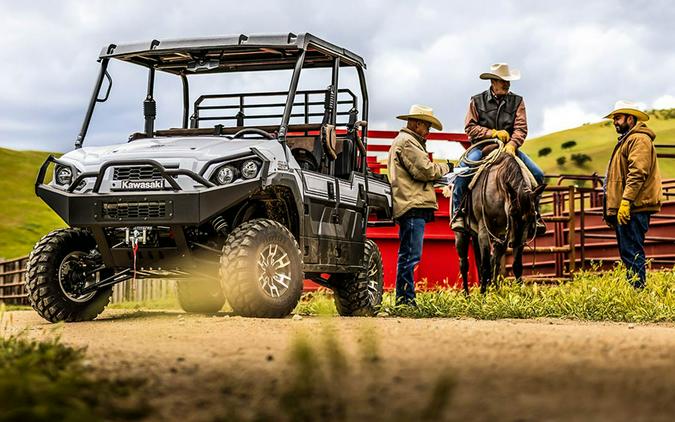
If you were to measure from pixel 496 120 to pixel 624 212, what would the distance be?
1.99 meters

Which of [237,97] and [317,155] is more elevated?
[237,97]

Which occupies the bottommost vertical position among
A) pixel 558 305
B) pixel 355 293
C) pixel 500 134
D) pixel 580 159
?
pixel 558 305

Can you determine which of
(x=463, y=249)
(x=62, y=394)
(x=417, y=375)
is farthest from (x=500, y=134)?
(x=62, y=394)

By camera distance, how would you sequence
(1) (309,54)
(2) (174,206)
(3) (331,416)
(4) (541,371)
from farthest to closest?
(1) (309,54) → (2) (174,206) → (4) (541,371) → (3) (331,416)

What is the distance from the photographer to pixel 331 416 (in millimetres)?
4309

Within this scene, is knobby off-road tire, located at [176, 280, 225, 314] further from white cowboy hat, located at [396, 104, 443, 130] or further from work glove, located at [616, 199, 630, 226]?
work glove, located at [616, 199, 630, 226]

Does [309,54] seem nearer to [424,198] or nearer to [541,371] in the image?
[424,198]

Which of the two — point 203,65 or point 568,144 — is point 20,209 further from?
point 203,65

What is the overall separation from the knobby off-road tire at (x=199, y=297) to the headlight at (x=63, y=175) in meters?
2.83

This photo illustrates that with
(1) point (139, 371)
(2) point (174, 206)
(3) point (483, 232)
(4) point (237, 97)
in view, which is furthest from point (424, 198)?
(1) point (139, 371)

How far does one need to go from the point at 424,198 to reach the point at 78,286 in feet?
13.0

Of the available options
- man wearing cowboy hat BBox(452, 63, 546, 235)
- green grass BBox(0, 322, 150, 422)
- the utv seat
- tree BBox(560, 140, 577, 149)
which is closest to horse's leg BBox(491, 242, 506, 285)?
man wearing cowboy hat BBox(452, 63, 546, 235)

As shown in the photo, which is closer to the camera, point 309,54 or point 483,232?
point 309,54

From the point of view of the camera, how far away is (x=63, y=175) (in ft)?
34.3
